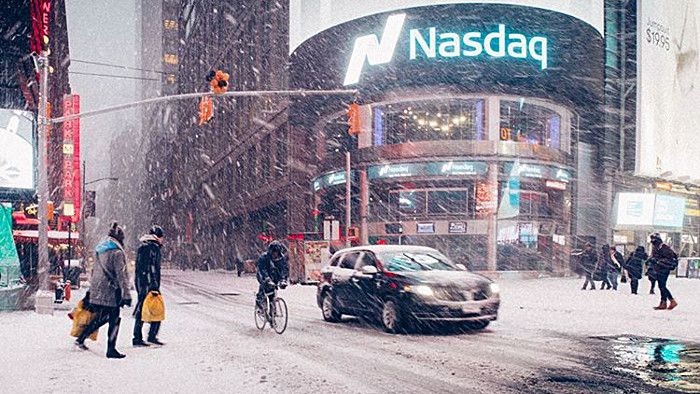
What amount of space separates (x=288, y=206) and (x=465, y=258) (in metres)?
17.1

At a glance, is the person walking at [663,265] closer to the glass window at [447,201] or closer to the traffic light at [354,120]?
the traffic light at [354,120]

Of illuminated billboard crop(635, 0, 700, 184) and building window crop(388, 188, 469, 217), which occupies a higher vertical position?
illuminated billboard crop(635, 0, 700, 184)

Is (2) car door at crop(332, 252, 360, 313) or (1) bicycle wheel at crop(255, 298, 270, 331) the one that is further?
(2) car door at crop(332, 252, 360, 313)

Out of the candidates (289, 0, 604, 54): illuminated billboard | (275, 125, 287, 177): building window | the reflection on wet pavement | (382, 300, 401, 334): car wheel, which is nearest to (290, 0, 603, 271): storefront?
(289, 0, 604, 54): illuminated billboard

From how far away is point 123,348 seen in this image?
10.9 m

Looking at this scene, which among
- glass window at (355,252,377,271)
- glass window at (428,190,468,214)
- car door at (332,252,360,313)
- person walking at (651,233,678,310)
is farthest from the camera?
glass window at (428,190,468,214)

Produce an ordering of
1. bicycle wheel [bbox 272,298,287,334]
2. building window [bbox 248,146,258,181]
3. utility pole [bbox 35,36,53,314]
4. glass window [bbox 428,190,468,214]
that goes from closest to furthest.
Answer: bicycle wheel [bbox 272,298,287,334] < utility pole [bbox 35,36,53,314] < glass window [bbox 428,190,468,214] < building window [bbox 248,146,258,181]

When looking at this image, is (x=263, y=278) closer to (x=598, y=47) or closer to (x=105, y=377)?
(x=105, y=377)

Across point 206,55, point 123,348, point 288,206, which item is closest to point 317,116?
point 288,206

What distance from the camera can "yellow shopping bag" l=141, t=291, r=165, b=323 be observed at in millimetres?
10930

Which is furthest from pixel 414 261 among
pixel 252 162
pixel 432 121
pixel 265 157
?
pixel 252 162

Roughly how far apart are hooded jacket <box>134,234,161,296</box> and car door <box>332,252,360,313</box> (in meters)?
4.34

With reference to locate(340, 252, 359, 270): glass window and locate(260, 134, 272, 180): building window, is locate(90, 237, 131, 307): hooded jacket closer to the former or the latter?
locate(340, 252, 359, 270): glass window

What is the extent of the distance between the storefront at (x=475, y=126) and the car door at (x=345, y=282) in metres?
23.2
